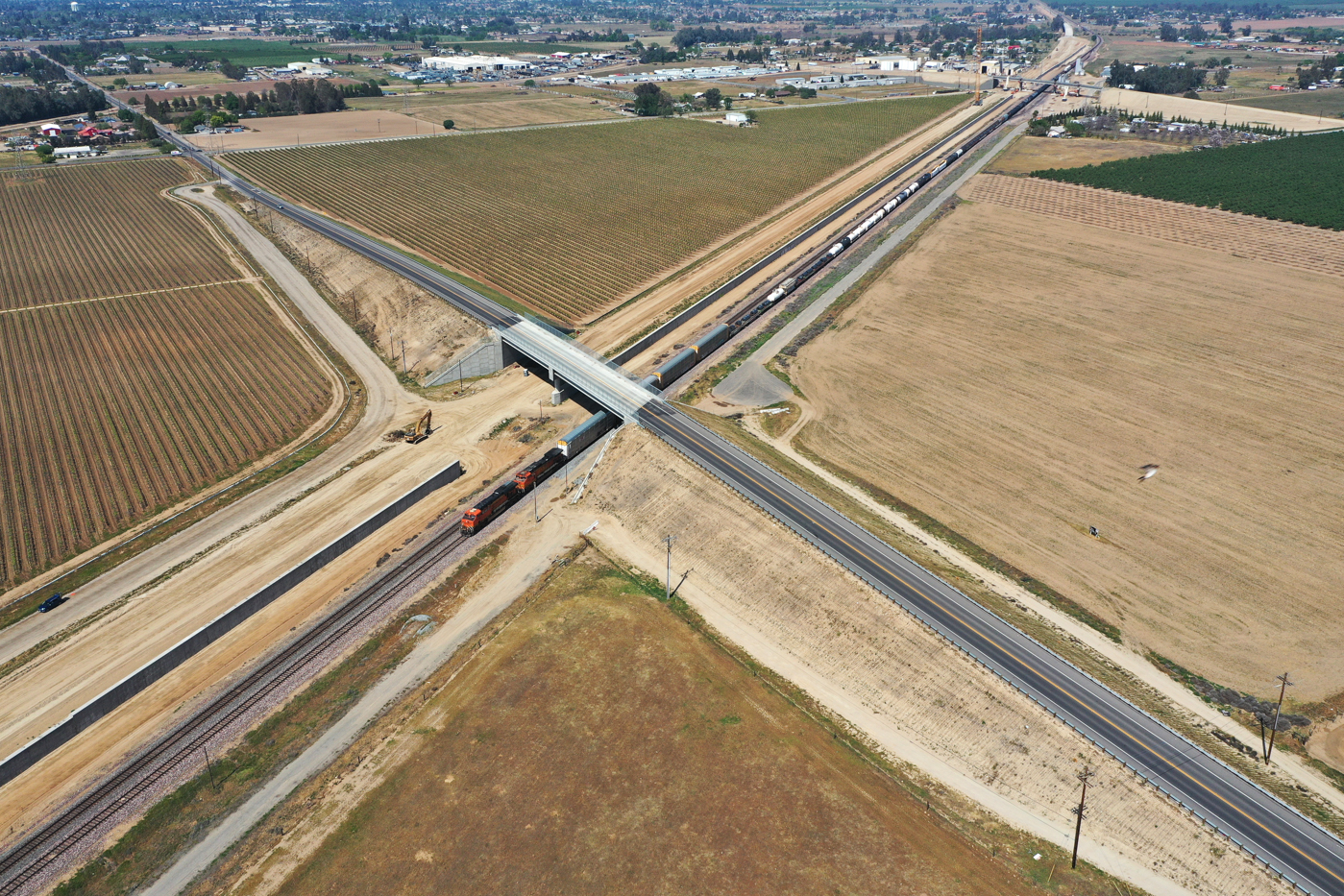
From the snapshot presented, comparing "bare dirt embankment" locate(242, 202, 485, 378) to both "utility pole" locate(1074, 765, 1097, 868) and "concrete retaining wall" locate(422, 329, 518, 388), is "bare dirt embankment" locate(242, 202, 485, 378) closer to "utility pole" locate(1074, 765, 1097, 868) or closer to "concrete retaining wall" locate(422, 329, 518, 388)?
"concrete retaining wall" locate(422, 329, 518, 388)

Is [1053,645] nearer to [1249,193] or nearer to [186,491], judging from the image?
[186,491]

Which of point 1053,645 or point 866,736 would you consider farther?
point 1053,645

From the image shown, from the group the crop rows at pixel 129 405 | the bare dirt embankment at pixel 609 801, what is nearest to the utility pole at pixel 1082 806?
the bare dirt embankment at pixel 609 801

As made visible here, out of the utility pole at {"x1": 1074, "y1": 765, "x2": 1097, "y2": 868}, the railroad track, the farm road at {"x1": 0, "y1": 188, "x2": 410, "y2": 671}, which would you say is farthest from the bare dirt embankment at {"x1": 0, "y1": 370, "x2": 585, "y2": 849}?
the utility pole at {"x1": 1074, "y1": 765, "x2": 1097, "y2": 868}

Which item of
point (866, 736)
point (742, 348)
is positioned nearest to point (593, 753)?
point (866, 736)

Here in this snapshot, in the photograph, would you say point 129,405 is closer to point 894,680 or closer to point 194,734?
point 194,734

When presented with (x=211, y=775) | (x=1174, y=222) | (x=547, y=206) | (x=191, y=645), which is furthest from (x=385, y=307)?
(x=1174, y=222)

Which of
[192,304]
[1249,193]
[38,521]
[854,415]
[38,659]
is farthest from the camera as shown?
[1249,193]
